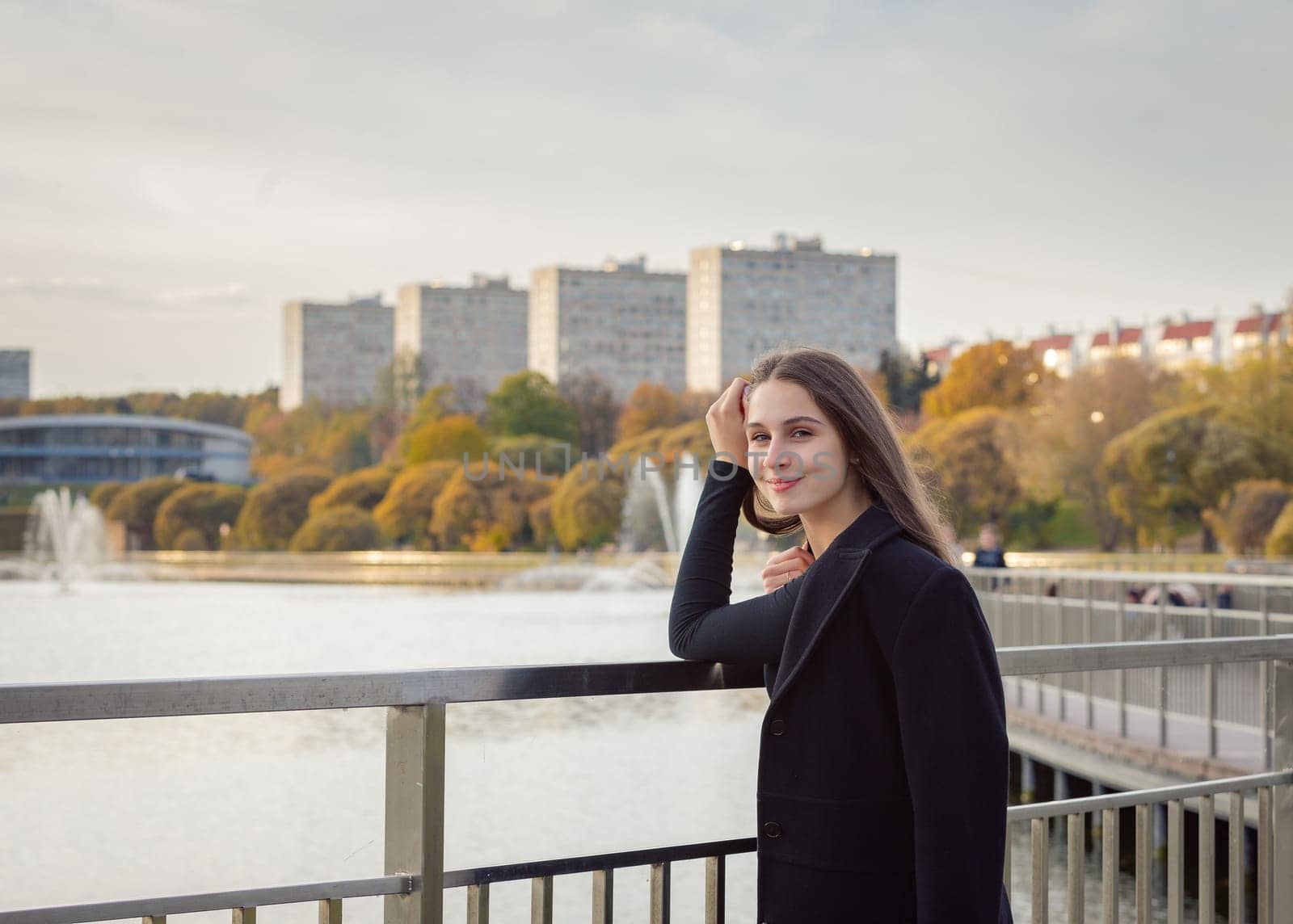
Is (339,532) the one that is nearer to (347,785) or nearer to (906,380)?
(906,380)

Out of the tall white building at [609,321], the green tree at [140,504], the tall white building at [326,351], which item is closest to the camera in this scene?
the green tree at [140,504]

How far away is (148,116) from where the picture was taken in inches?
3976

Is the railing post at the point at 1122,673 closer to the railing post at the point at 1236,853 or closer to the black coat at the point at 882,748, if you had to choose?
the railing post at the point at 1236,853

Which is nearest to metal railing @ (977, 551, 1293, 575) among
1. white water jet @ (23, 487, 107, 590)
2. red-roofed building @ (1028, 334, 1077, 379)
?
white water jet @ (23, 487, 107, 590)

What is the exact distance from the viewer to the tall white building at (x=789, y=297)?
12269 centimetres

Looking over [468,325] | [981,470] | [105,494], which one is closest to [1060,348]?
[468,325]

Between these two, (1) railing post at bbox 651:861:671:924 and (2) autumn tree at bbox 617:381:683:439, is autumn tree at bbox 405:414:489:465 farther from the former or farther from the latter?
(1) railing post at bbox 651:861:671:924

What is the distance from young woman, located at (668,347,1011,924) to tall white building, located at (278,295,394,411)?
441 ft

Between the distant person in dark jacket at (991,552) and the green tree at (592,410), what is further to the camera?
the green tree at (592,410)

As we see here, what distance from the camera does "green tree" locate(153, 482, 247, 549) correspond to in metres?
73.4

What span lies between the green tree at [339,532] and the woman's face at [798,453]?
66330 millimetres

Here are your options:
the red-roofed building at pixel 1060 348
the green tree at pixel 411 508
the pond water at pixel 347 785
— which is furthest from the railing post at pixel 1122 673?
the red-roofed building at pixel 1060 348

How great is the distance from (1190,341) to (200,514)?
7507cm

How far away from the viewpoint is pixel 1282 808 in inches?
132
